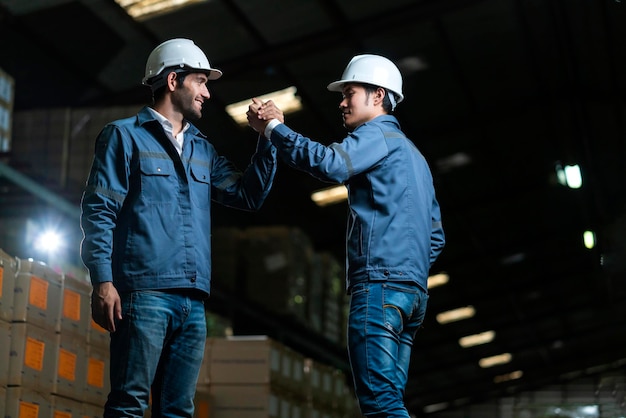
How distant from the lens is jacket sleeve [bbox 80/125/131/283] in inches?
141

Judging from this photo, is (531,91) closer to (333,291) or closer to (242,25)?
(333,291)

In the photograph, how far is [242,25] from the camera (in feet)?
35.8

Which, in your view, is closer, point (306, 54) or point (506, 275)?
point (306, 54)

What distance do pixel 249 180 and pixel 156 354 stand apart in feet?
2.99

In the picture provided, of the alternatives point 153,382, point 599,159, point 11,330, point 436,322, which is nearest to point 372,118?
point 153,382

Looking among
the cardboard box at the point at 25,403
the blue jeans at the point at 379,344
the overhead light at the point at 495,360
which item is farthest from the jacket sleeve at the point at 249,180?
the overhead light at the point at 495,360

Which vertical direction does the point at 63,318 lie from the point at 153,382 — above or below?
above

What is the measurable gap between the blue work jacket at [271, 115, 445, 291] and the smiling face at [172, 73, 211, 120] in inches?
13.2

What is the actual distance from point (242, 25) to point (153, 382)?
25.1 ft

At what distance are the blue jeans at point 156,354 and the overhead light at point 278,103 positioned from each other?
8.80 m

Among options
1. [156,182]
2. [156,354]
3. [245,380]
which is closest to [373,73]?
[156,182]

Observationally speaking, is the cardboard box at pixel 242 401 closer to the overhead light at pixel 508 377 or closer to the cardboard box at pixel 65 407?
the cardboard box at pixel 65 407

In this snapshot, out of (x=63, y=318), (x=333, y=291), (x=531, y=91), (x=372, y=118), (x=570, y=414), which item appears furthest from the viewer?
(x=333, y=291)

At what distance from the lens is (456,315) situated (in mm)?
24938
